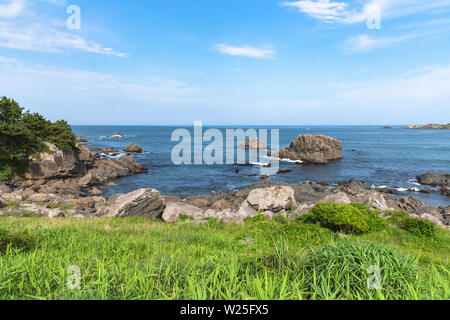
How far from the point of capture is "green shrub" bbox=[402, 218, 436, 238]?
11.4 m

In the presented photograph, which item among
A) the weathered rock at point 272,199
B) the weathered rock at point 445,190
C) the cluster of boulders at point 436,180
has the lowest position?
the weathered rock at point 445,190

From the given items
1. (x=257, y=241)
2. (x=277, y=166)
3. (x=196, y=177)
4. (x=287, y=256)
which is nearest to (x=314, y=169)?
(x=277, y=166)

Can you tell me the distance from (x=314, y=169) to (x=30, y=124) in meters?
45.4

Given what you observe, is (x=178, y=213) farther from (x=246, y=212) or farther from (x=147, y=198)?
(x=246, y=212)

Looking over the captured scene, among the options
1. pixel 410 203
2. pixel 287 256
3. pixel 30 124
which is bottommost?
pixel 410 203

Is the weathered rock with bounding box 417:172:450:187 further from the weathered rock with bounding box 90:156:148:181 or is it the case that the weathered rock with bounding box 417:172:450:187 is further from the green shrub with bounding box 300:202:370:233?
the weathered rock with bounding box 90:156:148:181

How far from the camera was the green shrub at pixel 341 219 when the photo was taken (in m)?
11.5

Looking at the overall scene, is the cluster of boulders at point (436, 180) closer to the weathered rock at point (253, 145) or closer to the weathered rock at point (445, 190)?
the weathered rock at point (445, 190)

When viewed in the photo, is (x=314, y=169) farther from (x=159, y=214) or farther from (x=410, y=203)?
(x=159, y=214)

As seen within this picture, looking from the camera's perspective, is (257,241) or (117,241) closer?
(117,241)

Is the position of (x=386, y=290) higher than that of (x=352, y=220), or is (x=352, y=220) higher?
(x=386, y=290)

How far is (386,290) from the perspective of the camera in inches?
143

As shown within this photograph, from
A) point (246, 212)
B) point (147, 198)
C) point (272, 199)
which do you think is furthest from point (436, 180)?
point (147, 198)

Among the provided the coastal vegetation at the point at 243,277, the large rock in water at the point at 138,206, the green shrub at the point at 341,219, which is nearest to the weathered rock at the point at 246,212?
the green shrub at the point at 341,219
